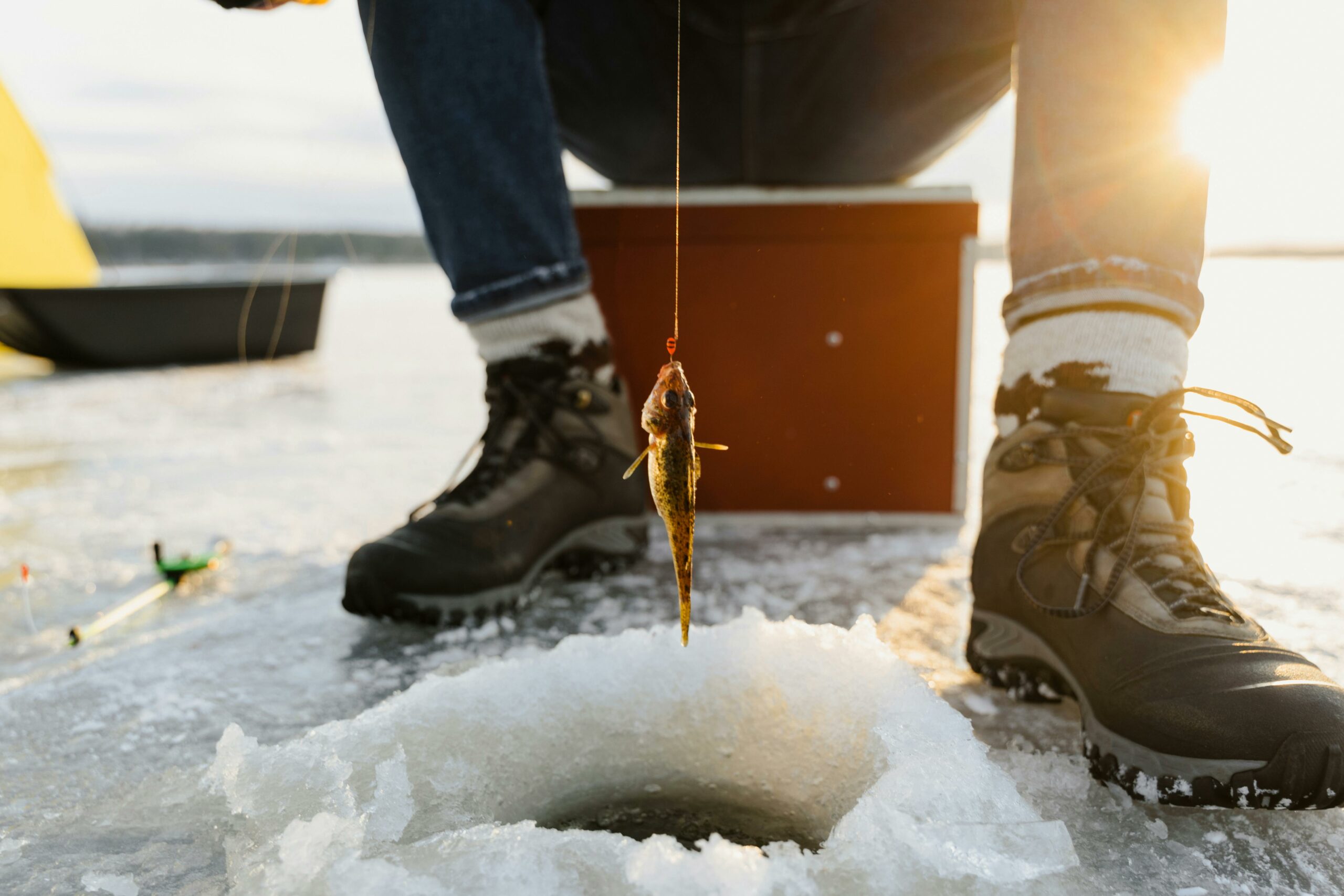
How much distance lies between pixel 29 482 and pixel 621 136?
190cm

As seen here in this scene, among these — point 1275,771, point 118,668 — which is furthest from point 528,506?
point 1275,771

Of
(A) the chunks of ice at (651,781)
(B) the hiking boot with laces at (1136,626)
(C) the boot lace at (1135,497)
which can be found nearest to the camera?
Result: (A) the chunks of ice at (651,781)

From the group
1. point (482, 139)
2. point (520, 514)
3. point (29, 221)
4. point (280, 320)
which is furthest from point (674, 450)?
point (29, 221)

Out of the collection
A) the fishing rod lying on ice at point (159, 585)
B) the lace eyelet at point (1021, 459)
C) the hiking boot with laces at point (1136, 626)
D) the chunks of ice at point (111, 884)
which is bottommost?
the chunks of ice at point (111, 884)

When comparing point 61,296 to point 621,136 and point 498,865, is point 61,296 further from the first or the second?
point 498,865

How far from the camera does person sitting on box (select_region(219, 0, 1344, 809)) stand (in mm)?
849

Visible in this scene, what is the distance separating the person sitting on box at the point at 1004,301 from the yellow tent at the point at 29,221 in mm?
4254

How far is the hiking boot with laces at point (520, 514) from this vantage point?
1221 millimetres

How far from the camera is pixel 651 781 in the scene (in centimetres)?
90

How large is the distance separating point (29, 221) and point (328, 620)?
4993 millimetres

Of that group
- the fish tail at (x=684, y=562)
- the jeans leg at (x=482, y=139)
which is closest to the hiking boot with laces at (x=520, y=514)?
the jeans leg at (x=482, y=139)

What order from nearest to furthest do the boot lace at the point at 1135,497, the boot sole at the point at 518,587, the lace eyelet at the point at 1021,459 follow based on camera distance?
the boot lace at the point at 1135,497 → the lace eyelet at the point at 1021,459 → the boot sole at the point at 518,587

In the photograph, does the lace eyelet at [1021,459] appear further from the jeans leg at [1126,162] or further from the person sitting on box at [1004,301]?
the jeans leg at [1126,162]

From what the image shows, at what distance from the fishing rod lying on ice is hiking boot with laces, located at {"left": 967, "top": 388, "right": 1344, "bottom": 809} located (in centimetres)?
130
